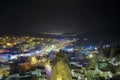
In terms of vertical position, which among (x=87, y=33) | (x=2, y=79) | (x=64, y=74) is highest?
(x=87, y=33)

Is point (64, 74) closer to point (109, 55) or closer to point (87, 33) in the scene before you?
point (109, 55)

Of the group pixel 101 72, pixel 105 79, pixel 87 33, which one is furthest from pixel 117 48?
pixel 87 33

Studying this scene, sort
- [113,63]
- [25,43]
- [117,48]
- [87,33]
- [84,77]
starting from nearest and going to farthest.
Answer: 1. [84,77]
2. [113,63]
3. [117,48]
4. [25,43]
5. [87,33]

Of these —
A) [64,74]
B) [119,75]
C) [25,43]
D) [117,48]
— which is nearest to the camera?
[64,74]

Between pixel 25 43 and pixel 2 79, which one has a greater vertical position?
pixel 25 43

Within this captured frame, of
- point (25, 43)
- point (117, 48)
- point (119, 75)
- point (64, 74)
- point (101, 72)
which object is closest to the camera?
point (64, 74)

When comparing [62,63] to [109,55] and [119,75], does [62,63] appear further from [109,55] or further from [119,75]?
[109,55]

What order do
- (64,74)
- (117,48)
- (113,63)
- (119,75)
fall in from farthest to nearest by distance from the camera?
(117,48) → (113,63) → (119,75) → (64,74)

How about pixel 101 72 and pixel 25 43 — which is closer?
pixel 101 72

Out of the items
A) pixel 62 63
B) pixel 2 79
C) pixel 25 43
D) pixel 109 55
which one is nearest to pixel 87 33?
pixel 25 43
